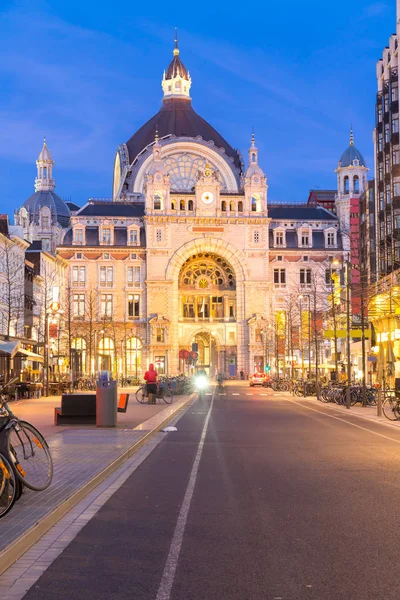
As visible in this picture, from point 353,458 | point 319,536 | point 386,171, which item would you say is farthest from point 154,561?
point 386,171

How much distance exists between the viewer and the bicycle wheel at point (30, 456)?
1100 cm

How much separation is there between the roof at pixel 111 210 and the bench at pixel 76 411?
97857mm

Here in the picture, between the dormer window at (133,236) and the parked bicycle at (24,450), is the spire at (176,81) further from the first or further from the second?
the parked bicycle at (24,450)

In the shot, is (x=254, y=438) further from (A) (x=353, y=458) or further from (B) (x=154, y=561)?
(B) (x=154, y=561)

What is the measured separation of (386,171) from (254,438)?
63367 millimetres

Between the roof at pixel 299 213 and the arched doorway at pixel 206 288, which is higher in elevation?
the roof at pixel 299 213

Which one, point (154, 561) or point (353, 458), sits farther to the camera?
point (353, 458)

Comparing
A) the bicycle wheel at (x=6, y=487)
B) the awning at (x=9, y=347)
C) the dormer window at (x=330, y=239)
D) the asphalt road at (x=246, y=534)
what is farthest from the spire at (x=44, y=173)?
the bicycle wheel at (x=6, y=487)

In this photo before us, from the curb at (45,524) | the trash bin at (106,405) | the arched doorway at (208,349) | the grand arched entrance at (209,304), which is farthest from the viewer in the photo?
the arched doorway at (208,349)

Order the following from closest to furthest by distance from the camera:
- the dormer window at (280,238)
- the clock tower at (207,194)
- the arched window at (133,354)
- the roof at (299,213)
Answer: the arched window at (133,354) < the clock tower at (207,194) < the dormer window at (280,238) < the roof at (299,213)

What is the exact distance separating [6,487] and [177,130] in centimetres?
13092

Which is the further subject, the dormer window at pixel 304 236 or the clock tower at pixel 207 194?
the dormer window at pixel 304 236

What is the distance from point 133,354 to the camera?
12150 cm

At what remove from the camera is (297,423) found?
97.3 ft
